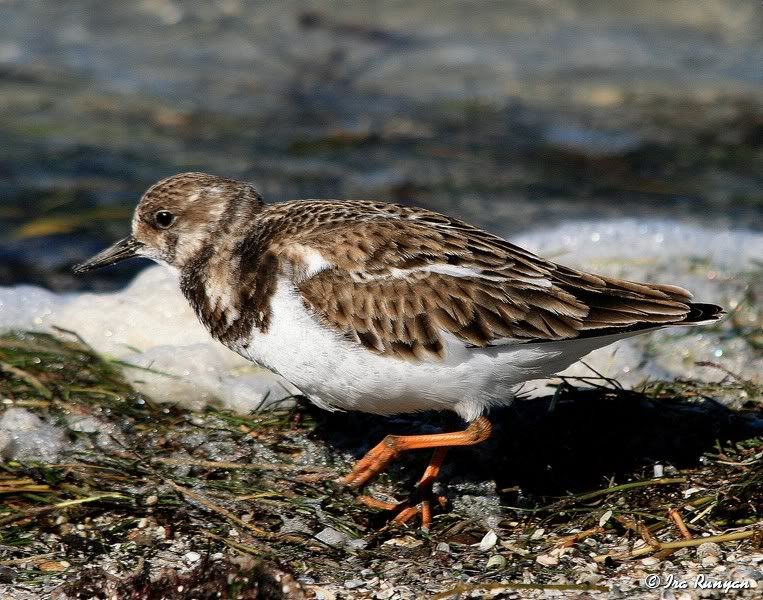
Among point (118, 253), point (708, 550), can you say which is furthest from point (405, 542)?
point (118, 253)

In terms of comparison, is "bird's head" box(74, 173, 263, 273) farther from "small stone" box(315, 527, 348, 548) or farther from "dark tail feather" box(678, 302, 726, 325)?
"dark tail feather" box(678, 302, 726, 325)

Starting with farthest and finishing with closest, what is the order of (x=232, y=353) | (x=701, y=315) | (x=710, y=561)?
(x=232, y=353)
(x=701, y=315)
(x=710, y=561)

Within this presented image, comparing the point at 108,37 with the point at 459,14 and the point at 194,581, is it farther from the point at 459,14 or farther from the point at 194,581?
the point at 194,581

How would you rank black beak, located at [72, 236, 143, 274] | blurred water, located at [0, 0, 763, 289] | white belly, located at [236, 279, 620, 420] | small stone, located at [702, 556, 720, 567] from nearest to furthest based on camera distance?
small stone, located at [702, 556, 720, 567]
white belly, located at [236, 279, 620, 420]
black beak, located at [72, 236, 143, 274]
blurred water, located at [0, 0, 763, 289]

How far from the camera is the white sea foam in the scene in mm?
3865

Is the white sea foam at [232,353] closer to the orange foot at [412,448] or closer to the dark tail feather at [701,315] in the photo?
the orange foot at [412,448]

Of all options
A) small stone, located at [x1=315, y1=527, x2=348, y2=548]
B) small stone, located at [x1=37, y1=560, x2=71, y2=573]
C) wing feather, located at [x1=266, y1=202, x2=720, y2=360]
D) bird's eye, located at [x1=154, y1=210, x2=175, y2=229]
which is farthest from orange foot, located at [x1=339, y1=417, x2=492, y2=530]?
bird's eye, located at [x1=154, y1=210, x2=175, y2=229]

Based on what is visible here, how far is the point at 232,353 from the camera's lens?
13.4 ft

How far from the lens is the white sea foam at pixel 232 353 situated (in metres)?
3.87

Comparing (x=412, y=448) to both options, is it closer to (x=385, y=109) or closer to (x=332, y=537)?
(x=332, y=537)

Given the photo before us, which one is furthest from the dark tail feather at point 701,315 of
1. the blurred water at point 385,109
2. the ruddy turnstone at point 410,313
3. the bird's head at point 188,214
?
the blurred water at point 385,109

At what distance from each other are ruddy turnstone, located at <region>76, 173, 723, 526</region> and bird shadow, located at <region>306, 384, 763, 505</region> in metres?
0.25

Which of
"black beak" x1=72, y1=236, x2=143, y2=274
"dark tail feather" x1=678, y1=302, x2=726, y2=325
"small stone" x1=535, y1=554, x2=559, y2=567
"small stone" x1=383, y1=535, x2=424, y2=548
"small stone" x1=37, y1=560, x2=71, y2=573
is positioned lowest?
"small stone" x1=37, y1=560, x2=71, y2=573

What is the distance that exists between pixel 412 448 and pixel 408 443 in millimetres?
27
